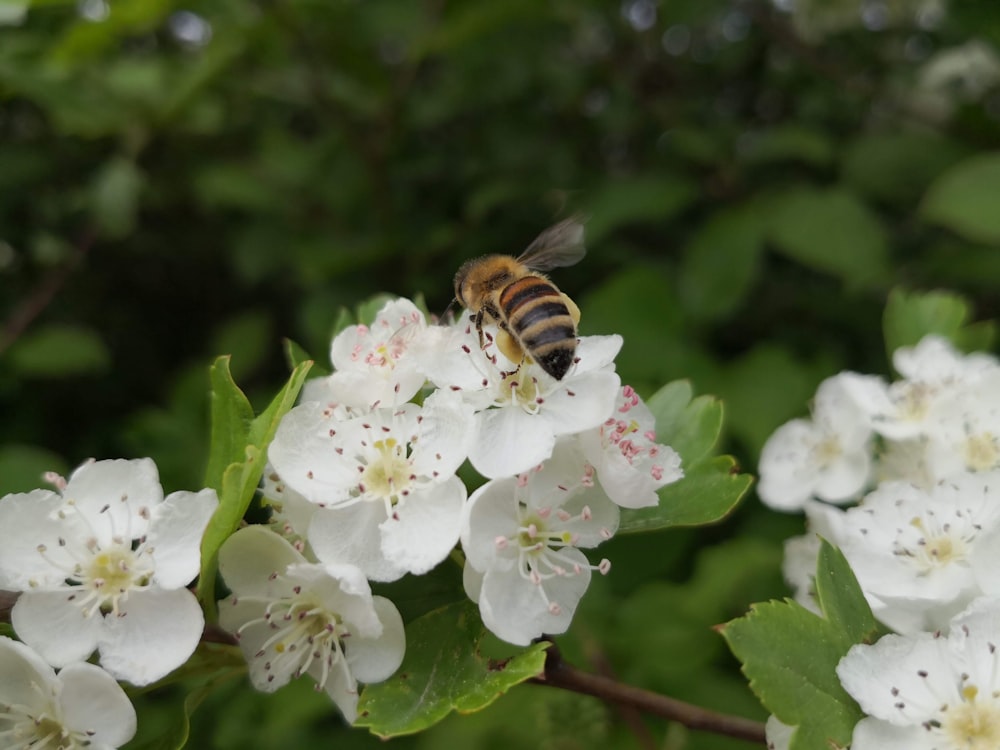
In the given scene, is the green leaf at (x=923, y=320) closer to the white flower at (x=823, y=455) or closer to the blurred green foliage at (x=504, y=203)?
the blurred green foliage at (x=504, y=203)

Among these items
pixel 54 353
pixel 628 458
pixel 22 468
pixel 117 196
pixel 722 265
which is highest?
pixel 628 458

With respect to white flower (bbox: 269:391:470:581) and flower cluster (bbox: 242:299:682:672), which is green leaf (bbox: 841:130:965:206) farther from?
white flower (bbox: 269:391:470:581)

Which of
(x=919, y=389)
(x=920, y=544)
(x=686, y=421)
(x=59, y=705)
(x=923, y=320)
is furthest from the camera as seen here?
(x=923, y=320)

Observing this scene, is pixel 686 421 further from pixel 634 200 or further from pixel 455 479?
pixel 634 200

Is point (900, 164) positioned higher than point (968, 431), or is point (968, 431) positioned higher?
point (968, 431)

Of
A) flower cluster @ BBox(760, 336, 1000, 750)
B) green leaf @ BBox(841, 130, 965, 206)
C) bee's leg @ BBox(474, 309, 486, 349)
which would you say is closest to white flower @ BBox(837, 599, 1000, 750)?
flower cluster @ BBox(760, 336, 1000, 750)

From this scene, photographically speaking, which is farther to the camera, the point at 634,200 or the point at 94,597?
the point at 634,200

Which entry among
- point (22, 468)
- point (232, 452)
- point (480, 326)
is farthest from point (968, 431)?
point (22, 468)
